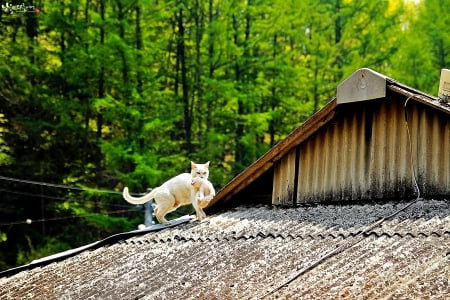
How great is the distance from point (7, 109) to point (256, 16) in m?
10.4

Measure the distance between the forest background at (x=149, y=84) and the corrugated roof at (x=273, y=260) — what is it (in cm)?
1126

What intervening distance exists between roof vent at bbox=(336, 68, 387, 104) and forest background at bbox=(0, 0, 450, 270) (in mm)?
11964

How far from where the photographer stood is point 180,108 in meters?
19.8

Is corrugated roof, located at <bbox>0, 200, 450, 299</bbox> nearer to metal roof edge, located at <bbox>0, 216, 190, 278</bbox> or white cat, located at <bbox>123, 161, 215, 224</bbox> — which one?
metal roof edge, located at <bbox>0, 216, 190, 278</bbox>

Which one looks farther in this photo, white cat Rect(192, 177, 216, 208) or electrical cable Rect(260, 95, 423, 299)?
white cat Rect(192, 177, 216, 208)

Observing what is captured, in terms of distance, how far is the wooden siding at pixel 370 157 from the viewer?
552 cm

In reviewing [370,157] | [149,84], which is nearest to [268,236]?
[370,157]

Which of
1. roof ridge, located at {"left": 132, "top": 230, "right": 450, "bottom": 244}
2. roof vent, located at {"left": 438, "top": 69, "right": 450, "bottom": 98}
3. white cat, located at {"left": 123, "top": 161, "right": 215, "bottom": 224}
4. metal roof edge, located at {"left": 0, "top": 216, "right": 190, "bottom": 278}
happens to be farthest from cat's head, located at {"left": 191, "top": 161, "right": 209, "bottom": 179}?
roof vent, located at {"left": 438, "top": 69, "right": 450, "bottom": 98}

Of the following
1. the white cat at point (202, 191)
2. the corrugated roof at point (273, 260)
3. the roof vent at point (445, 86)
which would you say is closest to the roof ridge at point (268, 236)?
the corrugated roof at point (273, 260)

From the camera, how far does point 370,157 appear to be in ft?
19.8

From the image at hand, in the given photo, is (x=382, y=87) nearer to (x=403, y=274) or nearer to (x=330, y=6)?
(x=403, y=274)

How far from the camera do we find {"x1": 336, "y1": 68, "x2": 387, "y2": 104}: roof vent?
5.73 metres

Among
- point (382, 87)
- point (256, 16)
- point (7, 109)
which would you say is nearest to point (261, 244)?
point (382, 87)

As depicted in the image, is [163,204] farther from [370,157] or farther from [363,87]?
[363,87]
